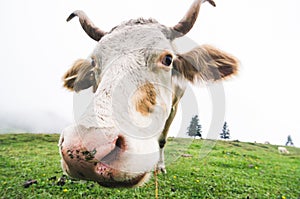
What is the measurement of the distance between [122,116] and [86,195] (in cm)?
385

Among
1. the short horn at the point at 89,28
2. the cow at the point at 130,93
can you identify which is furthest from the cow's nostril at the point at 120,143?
the short horn at the point at 89,28

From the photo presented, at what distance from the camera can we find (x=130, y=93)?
2.36m

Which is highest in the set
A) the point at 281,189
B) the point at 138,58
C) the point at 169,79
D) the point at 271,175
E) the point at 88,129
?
the point at 138,58

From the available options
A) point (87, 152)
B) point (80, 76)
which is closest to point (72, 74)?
point (80, 76)

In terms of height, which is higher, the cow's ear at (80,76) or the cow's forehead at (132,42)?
the cow's forehead at (132,42)

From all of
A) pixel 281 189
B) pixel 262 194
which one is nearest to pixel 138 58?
pixel 262 194

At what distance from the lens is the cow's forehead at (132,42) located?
290 centimetres

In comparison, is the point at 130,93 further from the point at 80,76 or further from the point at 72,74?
the point at 72,74

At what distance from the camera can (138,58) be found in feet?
9.16

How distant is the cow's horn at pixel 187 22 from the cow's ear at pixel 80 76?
62.2 inches

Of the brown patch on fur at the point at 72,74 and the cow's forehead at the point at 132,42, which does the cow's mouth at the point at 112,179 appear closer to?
the cow's forehead at the point at 132,42

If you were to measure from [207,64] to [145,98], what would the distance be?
6.32 ft

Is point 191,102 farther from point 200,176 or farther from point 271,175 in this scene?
point 271,175

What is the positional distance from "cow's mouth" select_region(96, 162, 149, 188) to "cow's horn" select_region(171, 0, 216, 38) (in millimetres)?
2394
